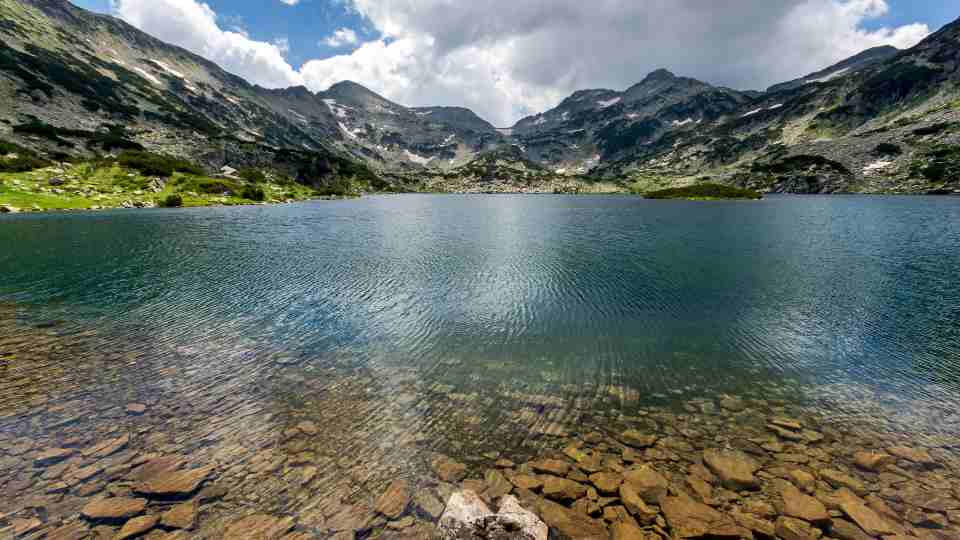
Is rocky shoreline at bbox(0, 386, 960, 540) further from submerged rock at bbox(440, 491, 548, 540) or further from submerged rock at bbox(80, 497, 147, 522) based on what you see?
submerged rock at bbox(440, 491, 548, 540)

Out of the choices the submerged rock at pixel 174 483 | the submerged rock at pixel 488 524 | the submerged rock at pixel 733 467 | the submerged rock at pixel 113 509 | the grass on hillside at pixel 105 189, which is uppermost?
the grass on hillside at pixel 105 189

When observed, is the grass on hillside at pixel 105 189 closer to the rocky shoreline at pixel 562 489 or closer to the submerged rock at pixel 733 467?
the rocky shoreline at pixel 562 489

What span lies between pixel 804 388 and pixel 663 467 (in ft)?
35.0

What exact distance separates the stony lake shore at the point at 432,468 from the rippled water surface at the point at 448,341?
20 centimetres

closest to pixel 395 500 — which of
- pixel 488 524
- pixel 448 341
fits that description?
pixel 488 524

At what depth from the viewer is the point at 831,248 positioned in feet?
181

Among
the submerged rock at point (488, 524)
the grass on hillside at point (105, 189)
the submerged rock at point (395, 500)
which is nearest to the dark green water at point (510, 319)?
the submerged rock at point (395, 500)

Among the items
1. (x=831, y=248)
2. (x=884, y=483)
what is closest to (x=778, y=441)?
(x=884, y=483)

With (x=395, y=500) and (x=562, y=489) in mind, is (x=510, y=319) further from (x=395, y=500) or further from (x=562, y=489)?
(x=395, y=500)

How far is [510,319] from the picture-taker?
2853 cm

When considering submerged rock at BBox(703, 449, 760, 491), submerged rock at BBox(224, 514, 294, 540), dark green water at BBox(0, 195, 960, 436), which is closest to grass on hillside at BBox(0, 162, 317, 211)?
dark green water at BBox(0, 195, 960, 436)

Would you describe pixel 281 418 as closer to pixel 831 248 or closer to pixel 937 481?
pixel 937 481

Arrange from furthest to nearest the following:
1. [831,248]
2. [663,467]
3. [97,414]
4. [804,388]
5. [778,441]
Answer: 1. [831,248]
2. [804,388]
3. [97,414]
4. [778,441]
5. [663,467]

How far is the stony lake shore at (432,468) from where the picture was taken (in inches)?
440
